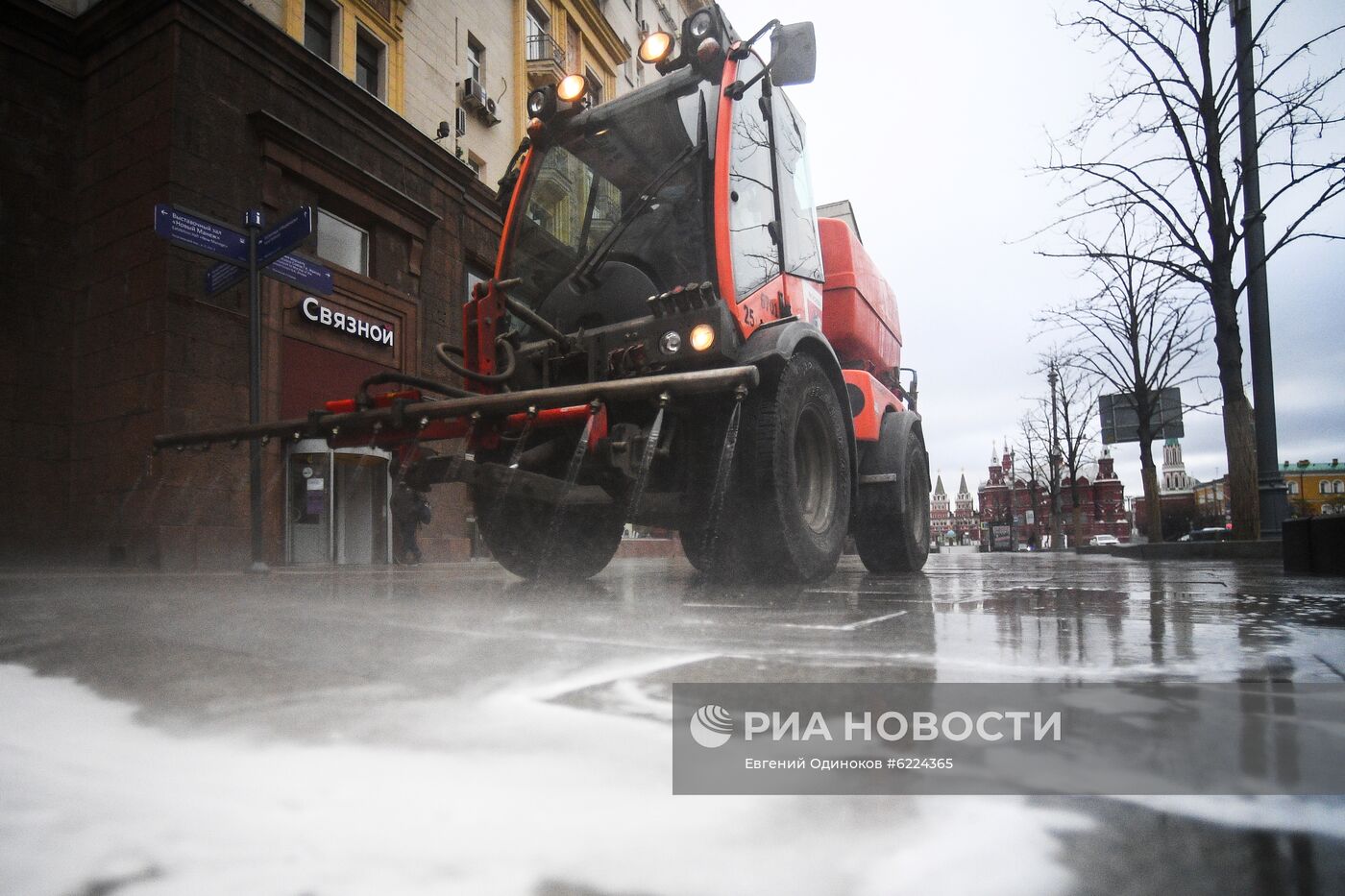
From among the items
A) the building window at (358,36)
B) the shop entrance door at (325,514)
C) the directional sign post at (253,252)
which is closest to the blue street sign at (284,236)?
the directional sign post at (253,252)

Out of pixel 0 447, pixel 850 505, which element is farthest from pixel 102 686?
pixel 0 447

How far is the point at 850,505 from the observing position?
13.4 feet

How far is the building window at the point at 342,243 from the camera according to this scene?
1131 centimetres

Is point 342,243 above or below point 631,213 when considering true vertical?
above

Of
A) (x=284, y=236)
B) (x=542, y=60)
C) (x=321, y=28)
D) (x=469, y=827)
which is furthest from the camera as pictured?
(x=542, y=60)

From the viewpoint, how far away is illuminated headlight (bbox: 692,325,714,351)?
3.29m

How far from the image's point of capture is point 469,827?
738 mm

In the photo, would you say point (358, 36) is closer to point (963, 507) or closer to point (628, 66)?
point (628, 66)

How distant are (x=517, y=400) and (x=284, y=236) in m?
4.80

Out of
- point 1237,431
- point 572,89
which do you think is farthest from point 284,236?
point 1237,431

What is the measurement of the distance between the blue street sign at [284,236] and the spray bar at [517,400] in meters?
2.98

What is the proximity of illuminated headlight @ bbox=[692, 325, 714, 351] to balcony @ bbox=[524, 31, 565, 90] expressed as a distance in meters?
14.6

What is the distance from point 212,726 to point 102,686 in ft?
1.54

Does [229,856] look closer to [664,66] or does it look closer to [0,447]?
[664,66]
